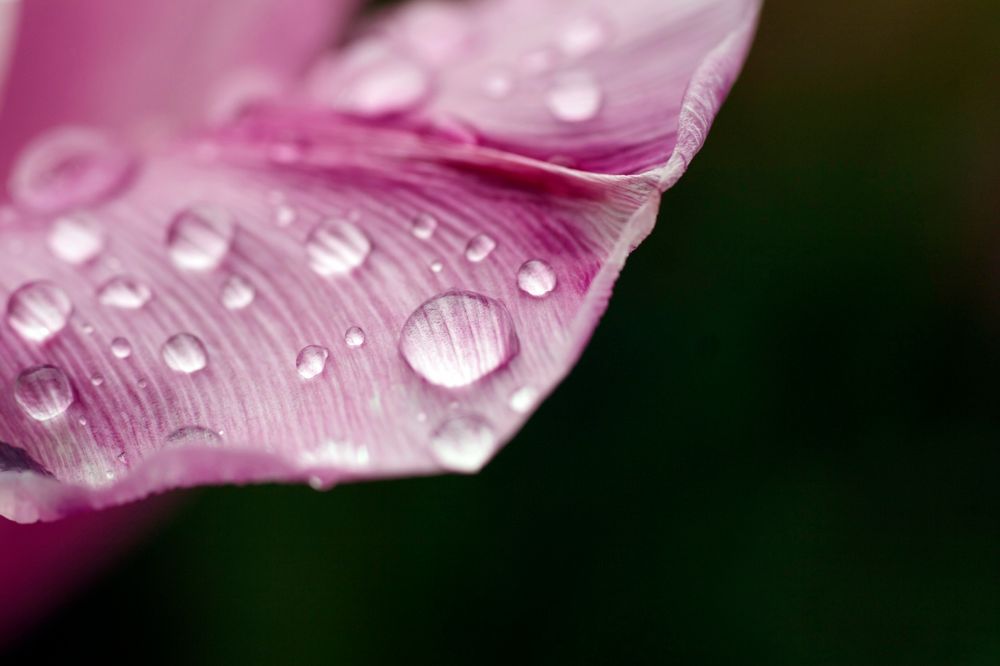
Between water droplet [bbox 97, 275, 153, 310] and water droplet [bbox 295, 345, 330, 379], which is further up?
water droplet [bbox 295, 345, 330, 379]

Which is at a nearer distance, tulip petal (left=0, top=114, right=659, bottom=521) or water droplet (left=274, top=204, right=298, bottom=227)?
tulip petal (left=0, top=114, right=659, bottom=521)

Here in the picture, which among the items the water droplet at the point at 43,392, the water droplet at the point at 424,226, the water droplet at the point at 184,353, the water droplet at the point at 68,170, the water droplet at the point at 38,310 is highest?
the water droplet at the point at 424,226

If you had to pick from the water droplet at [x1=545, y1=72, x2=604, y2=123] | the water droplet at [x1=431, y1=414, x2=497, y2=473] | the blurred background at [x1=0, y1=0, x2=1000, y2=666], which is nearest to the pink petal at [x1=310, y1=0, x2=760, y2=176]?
the water droplet at [x1=545, y1=72, x2=604, y2=123]

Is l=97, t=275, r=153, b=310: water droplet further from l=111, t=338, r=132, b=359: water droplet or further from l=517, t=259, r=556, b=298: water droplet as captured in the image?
l=517, t=259, r=556, b=298: water droplet

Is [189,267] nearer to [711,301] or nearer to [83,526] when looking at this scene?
[83,526]

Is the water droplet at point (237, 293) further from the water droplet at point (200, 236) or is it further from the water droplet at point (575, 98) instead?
the water droplet at point (575, 98)

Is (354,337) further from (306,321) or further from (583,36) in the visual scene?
(583,36)

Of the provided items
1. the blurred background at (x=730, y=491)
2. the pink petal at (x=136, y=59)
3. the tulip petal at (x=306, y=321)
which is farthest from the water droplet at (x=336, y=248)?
the blurred background at (x=730, y=491)

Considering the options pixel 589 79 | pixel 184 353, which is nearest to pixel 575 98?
pixel 589 79
